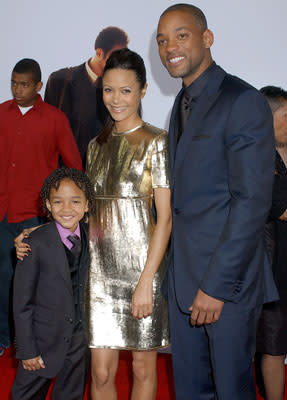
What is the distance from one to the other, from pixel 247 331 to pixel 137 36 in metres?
2.13

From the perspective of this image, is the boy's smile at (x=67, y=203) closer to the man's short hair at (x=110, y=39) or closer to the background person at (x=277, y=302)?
the background person at (x=277, y=302)

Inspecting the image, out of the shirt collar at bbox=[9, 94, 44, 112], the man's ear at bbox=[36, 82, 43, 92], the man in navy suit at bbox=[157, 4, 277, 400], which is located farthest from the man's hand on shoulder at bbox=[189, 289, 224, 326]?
the man's ear at bbox=[36, 82, 43, 92]

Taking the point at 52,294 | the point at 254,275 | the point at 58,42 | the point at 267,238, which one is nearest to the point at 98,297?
the point at 52,294

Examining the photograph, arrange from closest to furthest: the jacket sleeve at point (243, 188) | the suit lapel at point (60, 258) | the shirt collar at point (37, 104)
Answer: the jacket sleeve at point (243, 188) → the suit lapel at point (60, 258) → the shirt collar at point (37, 104)

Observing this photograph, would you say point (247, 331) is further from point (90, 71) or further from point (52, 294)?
point (90, 71)

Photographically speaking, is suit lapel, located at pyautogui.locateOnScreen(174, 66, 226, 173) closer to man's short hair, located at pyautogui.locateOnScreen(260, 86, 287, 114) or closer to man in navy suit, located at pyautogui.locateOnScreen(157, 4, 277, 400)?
man in navy suit, located at pyautogui.locateOnScreen(157, 4, 277, 400)

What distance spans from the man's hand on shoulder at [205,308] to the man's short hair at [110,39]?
6.75 feet

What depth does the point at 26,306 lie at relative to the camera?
1808 millimetres

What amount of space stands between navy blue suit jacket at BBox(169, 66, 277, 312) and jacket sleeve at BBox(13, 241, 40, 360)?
1.79 feet

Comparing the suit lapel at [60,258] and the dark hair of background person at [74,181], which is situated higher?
the dark hair of background person at [74,181]

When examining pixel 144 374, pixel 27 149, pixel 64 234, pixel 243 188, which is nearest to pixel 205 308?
pixel 243 188

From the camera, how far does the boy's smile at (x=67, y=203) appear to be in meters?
1.89

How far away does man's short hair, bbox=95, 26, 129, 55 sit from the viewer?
3.10 meters

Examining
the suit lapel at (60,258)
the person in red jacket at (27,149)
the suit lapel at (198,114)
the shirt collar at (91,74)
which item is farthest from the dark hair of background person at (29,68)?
the suit lapel at (198,114)
